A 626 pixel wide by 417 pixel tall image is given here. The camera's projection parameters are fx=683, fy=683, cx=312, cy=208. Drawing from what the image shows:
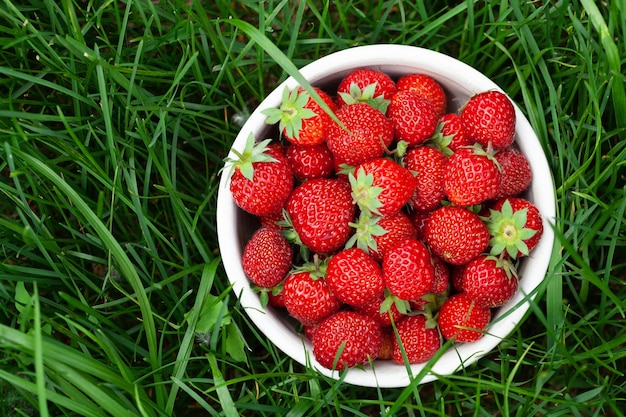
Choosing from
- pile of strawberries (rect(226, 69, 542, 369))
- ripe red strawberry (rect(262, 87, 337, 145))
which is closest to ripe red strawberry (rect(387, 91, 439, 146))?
pile of strawberries (rect(226, 69, 542, 369))

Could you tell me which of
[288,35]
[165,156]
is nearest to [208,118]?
[165,156]

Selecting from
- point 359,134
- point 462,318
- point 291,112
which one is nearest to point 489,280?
point 462,318

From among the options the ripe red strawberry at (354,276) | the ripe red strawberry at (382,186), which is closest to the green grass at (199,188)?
the ripe red strawberry at (354,276)

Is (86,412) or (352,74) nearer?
(86,412)

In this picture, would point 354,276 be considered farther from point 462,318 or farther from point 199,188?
point 199,188

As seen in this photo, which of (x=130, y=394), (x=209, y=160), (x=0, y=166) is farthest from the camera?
(x=209, y=160)

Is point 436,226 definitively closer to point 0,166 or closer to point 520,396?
point 520,396
